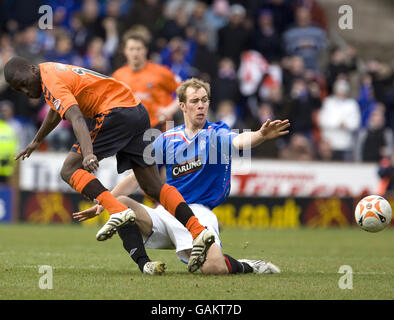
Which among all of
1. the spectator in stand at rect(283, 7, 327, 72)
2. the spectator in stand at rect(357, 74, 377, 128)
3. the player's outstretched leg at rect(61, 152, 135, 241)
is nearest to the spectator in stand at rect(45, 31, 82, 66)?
the spectator in stand at rect(283, 7, 327, 72)

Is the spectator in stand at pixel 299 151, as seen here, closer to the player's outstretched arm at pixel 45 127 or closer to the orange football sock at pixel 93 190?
the player's outstretched arm at pixel 45 127

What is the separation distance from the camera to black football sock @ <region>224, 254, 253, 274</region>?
22.6ft

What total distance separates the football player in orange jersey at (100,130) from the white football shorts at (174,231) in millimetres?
252

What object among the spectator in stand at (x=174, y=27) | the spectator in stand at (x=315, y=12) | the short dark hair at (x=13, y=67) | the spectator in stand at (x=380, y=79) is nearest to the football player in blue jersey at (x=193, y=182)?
the short dark hair at (x=13, y=67)

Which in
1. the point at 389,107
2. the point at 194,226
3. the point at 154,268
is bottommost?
the point at 154,268

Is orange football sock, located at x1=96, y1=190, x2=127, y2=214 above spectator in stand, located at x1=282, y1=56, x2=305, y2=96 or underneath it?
underneath

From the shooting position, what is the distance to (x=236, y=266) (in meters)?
6.95

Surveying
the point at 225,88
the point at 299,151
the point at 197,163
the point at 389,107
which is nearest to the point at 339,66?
the point at 389,107

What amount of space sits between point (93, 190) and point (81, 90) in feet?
3.08

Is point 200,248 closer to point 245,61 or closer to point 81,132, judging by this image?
point 81,132

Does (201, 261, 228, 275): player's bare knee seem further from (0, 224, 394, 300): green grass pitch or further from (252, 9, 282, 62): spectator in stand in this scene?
(252, 9, 282, 62): spectator in stand

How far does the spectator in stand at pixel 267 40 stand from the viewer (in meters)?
18.0

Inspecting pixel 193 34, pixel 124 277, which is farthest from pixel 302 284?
pixel 193 34
